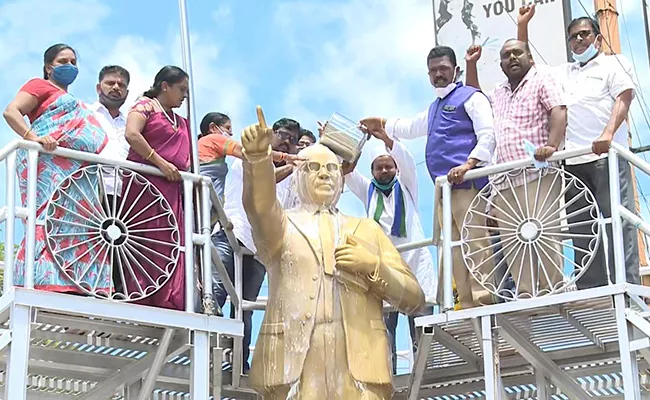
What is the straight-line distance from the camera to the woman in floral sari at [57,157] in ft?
24.8

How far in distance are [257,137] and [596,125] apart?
92.4 inches

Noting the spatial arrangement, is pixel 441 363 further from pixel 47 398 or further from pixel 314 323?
pixel 47 398

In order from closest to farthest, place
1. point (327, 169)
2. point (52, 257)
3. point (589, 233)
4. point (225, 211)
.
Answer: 1. point (52, 257)
2. point (589, 233)
3. point (327, 169)
4. point (225, 211)

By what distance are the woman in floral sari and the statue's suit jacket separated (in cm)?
109

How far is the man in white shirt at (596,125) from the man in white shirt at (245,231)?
79.9 inches

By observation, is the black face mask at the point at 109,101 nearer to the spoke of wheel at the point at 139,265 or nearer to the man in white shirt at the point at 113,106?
the man in white shirt at the point at 113,106

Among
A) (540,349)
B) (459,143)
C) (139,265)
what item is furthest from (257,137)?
(540,349)

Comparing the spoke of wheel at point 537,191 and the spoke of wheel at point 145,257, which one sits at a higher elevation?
the spoke of wheel at point 537,191

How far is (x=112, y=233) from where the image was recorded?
773 centimetres

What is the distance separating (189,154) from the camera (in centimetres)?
841

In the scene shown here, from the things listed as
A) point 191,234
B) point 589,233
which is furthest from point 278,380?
point 589,233

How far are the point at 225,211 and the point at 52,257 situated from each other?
6.93ft

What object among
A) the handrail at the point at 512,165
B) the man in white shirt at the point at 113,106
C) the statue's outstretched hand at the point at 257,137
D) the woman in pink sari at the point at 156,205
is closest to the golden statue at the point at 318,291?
the statue's outstretched hand at the point at 257,137

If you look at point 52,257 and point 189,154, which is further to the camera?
point 189,154
